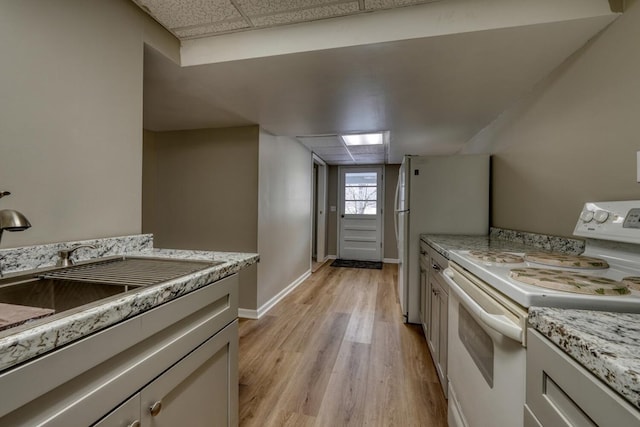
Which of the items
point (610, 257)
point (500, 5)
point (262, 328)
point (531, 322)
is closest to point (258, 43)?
point (500, 5)

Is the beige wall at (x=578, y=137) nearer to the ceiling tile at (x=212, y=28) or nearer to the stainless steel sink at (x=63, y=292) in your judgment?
the ceiling tile at (x=212, y=28)

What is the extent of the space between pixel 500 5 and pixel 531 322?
4.65 feet

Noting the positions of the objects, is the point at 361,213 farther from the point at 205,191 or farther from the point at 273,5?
the point at 273,5

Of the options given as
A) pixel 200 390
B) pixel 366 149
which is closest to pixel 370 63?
pixel 200 390

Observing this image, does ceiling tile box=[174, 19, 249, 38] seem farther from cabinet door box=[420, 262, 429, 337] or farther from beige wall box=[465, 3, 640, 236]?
cabinet door box=[420, 262, 429, 337]

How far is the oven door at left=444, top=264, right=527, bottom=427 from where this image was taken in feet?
2.26

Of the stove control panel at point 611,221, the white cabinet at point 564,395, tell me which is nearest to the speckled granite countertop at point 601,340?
the white cabinet at point 564,395

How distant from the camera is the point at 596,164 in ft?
4.06

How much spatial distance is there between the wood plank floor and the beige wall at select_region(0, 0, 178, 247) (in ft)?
4.06

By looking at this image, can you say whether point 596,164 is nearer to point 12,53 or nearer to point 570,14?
point 570,14

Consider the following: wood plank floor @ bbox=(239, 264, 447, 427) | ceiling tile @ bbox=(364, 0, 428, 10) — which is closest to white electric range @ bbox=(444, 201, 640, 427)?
wood plank floor @ bbox=(239, 264, 447, 427)

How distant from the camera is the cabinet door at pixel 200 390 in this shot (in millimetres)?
725

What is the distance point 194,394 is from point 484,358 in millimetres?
971

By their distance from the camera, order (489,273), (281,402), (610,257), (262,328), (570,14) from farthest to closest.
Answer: (262,328), (281,402), (570,14), (610,257), (489,273)
